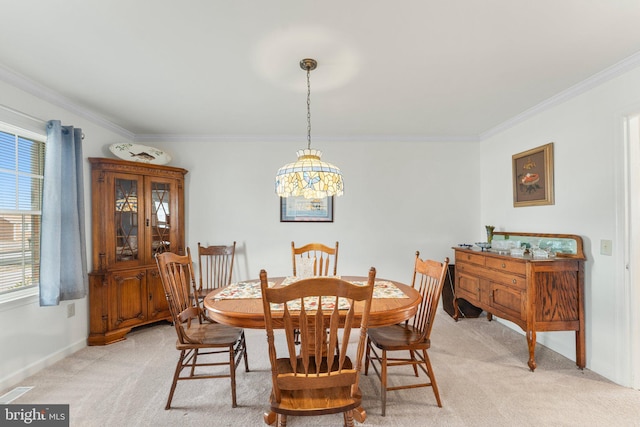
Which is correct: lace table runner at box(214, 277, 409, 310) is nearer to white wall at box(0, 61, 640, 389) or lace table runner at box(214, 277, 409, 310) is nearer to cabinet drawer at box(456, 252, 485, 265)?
cabinet drawer at box(456, 252, 485, 265)

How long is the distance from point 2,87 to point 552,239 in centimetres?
480

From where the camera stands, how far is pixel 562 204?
2752mm

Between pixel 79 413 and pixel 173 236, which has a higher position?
pixel 173 236

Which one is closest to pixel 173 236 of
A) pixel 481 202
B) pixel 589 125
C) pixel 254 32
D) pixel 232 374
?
pixel 232 374

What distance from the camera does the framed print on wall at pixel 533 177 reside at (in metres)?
2.89

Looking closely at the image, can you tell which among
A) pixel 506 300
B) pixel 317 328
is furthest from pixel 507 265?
pixel 317 328

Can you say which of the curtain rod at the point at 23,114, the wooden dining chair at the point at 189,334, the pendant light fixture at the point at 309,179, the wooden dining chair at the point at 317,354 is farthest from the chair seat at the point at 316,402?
the curtain rod at the point at 23,114

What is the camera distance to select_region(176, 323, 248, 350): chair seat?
197cm

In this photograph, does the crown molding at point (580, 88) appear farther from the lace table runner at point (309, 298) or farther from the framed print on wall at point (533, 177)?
the lace table runner at point (309, 298)

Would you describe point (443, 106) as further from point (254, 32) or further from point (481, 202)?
point (254, 32)

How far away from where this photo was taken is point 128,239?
3256 mm

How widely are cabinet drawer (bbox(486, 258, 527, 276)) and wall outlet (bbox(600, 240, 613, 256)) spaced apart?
0.57 meters

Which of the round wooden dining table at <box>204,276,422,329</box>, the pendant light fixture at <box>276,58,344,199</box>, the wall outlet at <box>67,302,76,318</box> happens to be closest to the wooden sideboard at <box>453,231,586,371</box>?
the round wooden dining table at <box>204,276,422,329</box>

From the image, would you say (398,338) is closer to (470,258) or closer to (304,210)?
(470,258)
